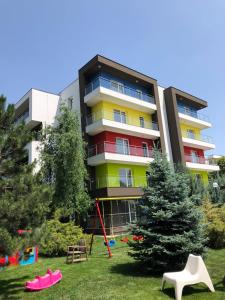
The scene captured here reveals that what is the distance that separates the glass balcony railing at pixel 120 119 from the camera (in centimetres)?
2412

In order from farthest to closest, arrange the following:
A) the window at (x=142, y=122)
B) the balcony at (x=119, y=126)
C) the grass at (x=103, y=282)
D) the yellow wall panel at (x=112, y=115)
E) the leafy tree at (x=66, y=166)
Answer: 1. the window at (x=142, y=122)
2. the yellow wall panel at (x=112, y=115)
3. the balcony at (x=119, y=126)
4. the leafy tree at (x=66, y=166)
5. the grass at (x=103, y=282)

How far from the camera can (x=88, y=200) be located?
20.3 m

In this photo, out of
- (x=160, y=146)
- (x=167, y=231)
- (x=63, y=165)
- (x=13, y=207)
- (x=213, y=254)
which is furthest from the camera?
(x=160, y=146)

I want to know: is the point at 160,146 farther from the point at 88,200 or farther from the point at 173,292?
the point at 173,292

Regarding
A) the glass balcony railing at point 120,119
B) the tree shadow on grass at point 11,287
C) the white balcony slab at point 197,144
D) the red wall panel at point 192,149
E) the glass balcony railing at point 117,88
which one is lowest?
the tree shadow on grass at point 11,287

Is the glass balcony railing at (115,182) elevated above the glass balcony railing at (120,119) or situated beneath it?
situated beneath

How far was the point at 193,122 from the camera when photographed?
32688 millimetres

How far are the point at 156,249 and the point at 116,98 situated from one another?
17.4 meters

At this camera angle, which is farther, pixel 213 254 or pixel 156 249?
pixel 213 254

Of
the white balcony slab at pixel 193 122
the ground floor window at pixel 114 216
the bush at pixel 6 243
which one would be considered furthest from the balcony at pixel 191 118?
the bush at pixel 6 243

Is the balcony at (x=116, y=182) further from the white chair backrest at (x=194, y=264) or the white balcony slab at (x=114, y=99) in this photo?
the white chair backrest at (x=194, y=264)

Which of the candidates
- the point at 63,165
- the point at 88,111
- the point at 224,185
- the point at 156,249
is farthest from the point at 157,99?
the point at 156,249

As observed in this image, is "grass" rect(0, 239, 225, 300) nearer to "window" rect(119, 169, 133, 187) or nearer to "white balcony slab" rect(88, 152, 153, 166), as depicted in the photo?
"white balcony slab" rect(88, 152, 153, 166)

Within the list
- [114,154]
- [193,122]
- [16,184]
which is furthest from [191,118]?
[16,184]
